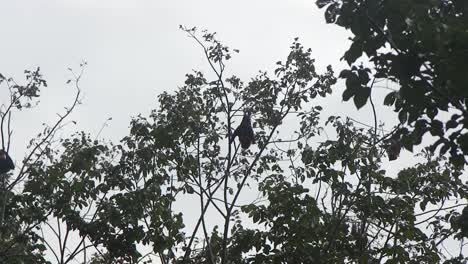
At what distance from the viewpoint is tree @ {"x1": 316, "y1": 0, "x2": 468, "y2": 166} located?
2.68m

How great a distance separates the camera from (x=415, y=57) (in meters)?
2.87

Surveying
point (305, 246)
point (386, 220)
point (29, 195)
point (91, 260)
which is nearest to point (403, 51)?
point (305, 246)

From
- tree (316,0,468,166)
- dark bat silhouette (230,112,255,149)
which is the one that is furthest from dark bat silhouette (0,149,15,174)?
tree (316,0,468,166)

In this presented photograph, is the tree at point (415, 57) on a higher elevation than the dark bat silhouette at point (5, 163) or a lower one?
lower

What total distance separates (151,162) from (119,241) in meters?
1.47

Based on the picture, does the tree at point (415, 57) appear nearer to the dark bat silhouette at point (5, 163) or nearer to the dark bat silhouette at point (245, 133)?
the dark bat silhouette at point (245, 133)

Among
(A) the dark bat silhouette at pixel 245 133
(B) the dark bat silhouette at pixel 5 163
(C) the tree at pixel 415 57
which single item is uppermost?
(A) the dark bat silhouette at pixel 245 133

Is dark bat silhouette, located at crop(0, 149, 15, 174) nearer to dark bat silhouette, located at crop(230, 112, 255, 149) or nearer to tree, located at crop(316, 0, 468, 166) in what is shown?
dark bat silhouette, located at crop(230, 112, 255, 149)

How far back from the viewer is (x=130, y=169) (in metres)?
7.82

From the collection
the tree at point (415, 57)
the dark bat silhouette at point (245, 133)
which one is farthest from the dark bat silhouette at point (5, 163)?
the tree at point (415, 57)

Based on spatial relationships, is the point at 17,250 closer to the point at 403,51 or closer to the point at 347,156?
the point at 347,156

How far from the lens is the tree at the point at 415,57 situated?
268 centimetres

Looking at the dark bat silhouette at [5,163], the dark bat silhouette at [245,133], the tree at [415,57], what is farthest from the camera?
the dark bat silhouette at [245,133]

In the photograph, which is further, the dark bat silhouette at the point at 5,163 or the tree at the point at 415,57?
the dark bat silhouette at the point at 5,163
